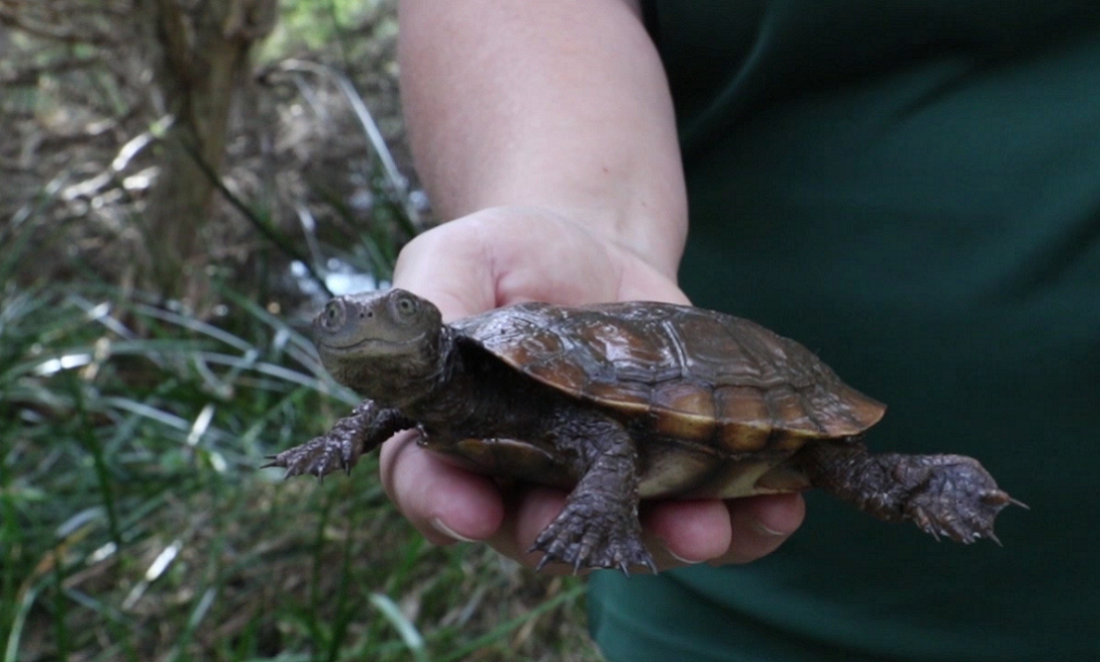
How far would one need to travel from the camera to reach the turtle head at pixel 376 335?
131cm

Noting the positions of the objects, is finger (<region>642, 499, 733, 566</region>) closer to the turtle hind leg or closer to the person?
the person

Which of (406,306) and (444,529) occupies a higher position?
(406,306)

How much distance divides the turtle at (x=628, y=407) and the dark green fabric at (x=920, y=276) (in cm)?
17

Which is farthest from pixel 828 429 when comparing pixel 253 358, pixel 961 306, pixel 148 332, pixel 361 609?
pixel 148 332

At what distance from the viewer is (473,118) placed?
1.80m

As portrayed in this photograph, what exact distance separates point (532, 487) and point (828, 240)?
602mm

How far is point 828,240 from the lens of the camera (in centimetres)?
168

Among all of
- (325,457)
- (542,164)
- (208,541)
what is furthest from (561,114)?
(208,541)

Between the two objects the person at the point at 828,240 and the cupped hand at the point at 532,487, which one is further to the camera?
the person at the point at 828,240

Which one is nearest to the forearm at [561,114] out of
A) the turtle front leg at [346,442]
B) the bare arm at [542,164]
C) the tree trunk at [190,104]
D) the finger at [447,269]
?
the bare arm at [542,164]

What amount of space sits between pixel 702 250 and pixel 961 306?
473mm

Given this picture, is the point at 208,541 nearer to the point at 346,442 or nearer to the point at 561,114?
the point at 346,442

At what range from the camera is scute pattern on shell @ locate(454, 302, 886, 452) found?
54.7 inches

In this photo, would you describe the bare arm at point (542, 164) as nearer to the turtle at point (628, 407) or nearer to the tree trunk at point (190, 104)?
the turtle at point (628, 407)
